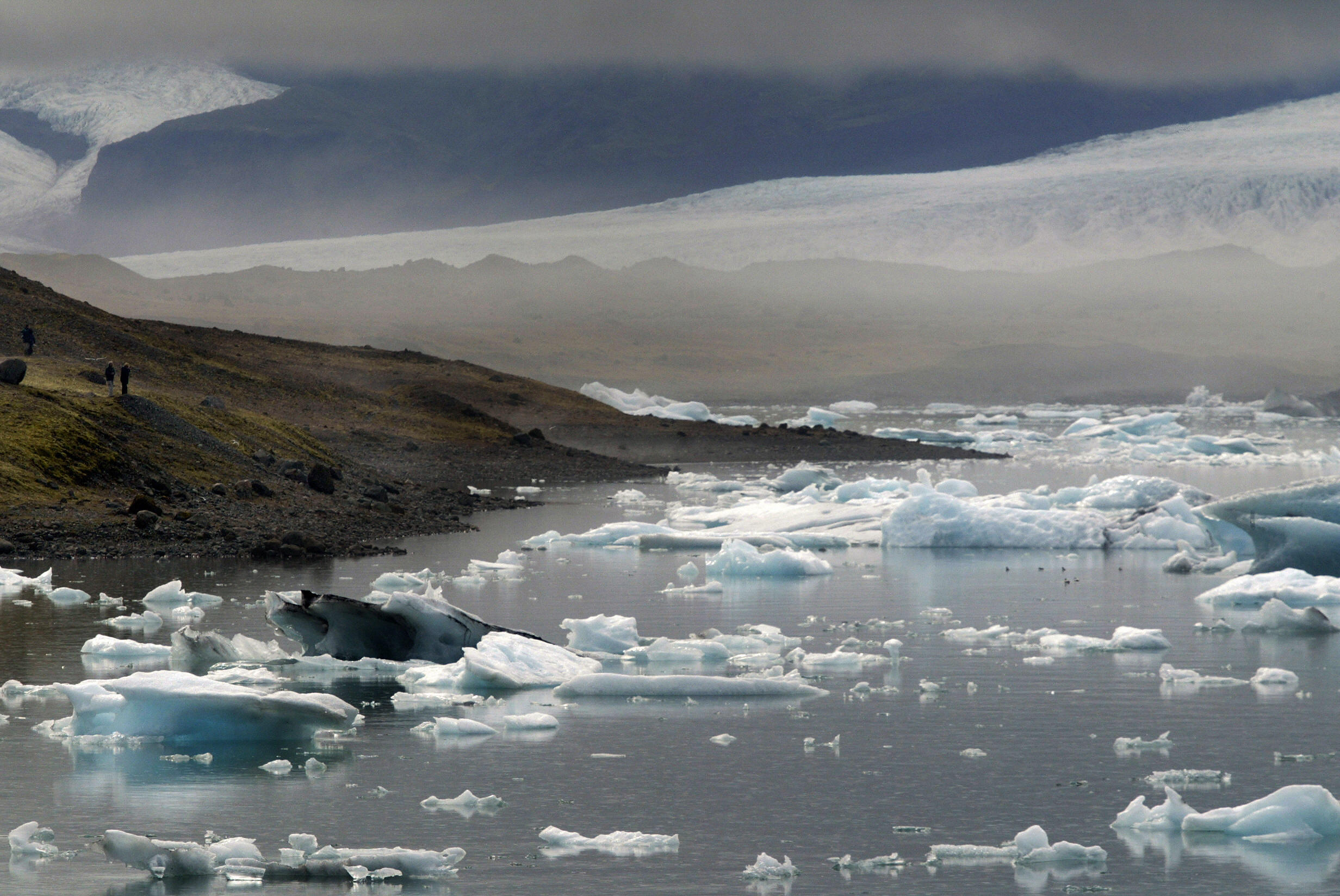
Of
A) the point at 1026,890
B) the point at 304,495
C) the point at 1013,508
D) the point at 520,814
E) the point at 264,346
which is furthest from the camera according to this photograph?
the point at 264,346

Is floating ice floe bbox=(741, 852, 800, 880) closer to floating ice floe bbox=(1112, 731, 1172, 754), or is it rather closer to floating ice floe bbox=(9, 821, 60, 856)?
floating ice floe bbox=(9, 821, 60, 856)

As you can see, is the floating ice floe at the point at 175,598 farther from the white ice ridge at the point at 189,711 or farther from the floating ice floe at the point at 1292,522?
the floating ice floe at the point at 1292,522

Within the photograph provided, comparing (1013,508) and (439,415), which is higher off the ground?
(439,415)

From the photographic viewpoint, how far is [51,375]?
4119cm

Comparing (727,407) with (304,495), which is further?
(727,407)

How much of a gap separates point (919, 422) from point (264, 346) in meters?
49.5

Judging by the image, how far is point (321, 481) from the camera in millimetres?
37250

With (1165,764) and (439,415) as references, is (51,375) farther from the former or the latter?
(1165,764)

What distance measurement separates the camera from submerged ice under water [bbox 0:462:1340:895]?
948 centimetres

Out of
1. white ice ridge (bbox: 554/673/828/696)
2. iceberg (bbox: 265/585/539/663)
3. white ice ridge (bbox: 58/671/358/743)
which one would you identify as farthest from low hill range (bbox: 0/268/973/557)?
white ice ridge (bbox: 58/671/358/743)

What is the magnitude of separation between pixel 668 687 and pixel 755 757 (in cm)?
274

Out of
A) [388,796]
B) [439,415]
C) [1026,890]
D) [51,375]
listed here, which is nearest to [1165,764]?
[1026,890]

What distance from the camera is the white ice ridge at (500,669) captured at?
604 inches

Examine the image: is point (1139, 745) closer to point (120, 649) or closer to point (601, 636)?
point (601, 636)
